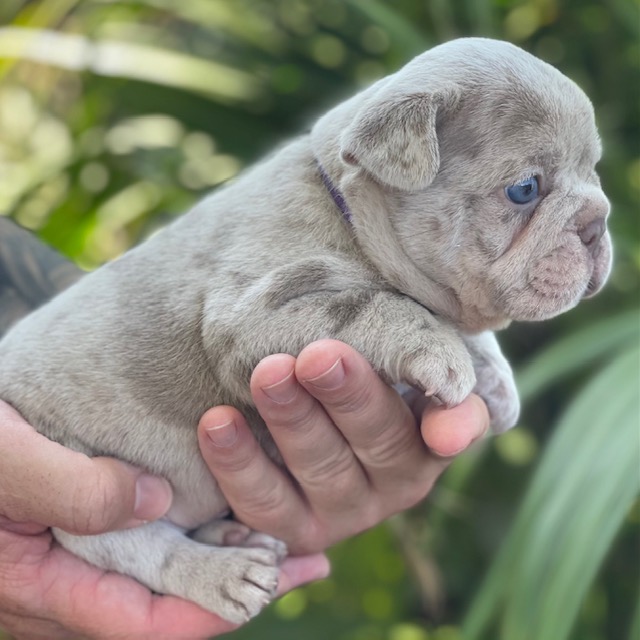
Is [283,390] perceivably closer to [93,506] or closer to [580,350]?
[93,506]

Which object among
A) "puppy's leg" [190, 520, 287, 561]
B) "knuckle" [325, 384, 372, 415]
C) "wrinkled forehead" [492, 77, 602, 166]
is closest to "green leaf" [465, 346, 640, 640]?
"puppy's leg" [190, 520, 287, 561]

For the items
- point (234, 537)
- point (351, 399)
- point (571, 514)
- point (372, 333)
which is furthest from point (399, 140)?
point (571, 514)

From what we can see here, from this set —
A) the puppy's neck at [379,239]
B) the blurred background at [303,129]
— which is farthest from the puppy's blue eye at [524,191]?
the blurred background at [303,129]

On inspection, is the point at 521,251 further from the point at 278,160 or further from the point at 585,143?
the point at 278,160

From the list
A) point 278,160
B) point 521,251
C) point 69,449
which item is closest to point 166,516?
point 69,449

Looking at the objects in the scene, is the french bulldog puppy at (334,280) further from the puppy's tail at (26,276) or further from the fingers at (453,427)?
the puppy's tail at (26,276)
